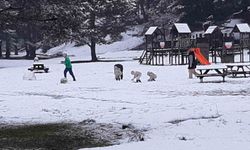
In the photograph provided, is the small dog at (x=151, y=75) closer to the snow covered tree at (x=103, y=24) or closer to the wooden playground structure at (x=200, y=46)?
the wooden playground structure at (x=200, y=46)

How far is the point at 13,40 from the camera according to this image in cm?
7181

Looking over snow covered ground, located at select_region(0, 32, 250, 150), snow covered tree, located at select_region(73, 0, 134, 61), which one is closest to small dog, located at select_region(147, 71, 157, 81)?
snow covered ground, located at select_region(0, 32, 250, 150)

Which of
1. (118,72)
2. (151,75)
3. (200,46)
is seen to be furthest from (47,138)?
(200,46)

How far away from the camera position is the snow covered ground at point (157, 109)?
1045 centimetres

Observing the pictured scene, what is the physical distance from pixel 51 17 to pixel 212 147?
20.1 ft

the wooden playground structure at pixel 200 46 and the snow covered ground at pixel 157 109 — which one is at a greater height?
the wooden playground structure at pixel 200 46

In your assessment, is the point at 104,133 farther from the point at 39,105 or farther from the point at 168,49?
the point at 168,49

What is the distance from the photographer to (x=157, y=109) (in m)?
15.3

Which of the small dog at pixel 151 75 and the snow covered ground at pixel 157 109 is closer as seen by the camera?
the snow covered ground at pixel 157 109

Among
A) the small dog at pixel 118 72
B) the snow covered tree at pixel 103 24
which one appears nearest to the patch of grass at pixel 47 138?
the small dog at pixel 118 72

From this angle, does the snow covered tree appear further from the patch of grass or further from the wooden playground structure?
the patch of grass

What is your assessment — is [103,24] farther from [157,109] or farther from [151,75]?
[157,109]

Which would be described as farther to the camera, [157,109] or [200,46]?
[200,46]

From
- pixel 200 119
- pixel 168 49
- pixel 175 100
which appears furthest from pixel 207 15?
pixel 200 119
